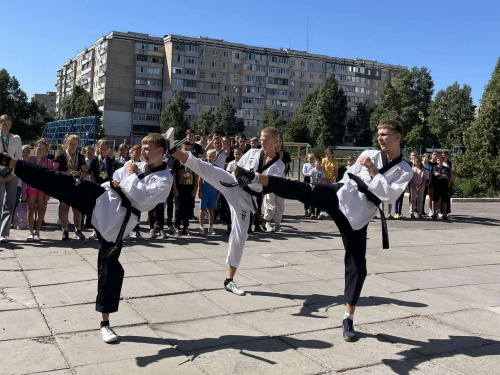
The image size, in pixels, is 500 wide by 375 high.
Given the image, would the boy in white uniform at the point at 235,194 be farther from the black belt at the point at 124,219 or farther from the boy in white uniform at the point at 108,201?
the black belt at the point at 124,219

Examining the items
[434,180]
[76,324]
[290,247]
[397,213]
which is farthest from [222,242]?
[434,180]

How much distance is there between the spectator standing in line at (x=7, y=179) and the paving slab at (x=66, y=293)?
2.94m

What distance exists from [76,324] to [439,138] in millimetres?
68649

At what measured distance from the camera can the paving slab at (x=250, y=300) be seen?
534cm

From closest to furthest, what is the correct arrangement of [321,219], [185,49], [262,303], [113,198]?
1. [113,198]
2. [262,303]
3. [321,219]
4. [185,49]

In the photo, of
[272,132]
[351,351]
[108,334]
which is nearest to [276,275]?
[272,132]

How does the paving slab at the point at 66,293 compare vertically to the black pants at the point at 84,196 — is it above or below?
below

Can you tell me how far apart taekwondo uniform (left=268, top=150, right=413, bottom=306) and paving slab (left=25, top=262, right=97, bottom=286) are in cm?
308

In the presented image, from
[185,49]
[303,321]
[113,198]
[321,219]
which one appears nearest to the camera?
[113,198]

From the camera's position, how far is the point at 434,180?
1463cm

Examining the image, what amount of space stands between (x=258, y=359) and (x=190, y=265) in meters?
3.39

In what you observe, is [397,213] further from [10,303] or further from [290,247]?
[10,303]

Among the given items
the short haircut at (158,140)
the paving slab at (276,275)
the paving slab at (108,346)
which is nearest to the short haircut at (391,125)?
the short haircut at (158,140)

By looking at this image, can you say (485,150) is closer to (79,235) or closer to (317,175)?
(317,175)
